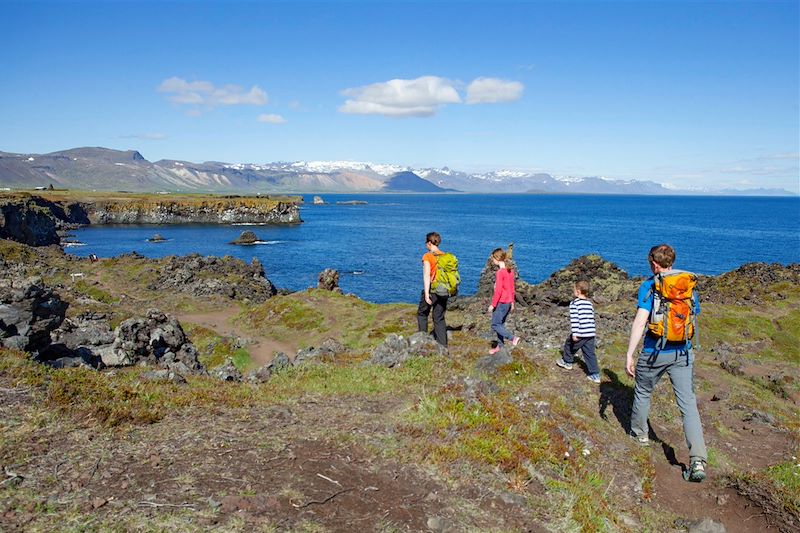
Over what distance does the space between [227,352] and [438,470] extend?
24456 mm

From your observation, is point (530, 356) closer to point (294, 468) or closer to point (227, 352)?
point (294, 468)

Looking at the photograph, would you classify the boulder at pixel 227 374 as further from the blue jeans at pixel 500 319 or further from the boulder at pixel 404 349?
the blue jeans at pixel 500 319

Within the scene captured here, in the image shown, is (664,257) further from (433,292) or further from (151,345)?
(151,345)

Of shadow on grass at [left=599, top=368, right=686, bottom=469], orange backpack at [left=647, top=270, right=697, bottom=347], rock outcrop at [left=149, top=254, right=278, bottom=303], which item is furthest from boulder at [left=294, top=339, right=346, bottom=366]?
rock outcrop at [left=149, top=254, right=278, bottom=303]

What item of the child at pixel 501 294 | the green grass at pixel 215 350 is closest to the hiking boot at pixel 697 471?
the child at pixel 501 294

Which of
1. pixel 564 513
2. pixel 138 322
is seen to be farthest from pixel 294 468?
pixel 138 322

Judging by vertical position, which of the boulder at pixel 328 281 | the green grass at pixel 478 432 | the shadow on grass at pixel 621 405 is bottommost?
the boulder at pixel 328 281

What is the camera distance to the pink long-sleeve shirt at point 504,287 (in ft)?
51.9

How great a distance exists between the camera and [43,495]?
6.64 metres

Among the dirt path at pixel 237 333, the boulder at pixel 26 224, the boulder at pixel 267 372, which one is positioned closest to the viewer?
the boulder at pixel 267 372

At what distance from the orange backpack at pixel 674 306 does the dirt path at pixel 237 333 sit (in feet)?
74.5

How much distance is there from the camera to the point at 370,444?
8.80 meters

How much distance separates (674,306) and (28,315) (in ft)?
54.0

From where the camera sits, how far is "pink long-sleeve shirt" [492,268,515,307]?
15820mm
